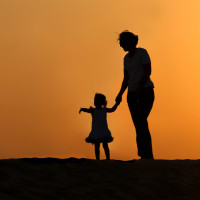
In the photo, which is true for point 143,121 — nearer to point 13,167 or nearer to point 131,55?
point 131,55

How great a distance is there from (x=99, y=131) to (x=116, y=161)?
3.49 meters

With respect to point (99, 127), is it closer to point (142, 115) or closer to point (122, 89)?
point (122, 89)

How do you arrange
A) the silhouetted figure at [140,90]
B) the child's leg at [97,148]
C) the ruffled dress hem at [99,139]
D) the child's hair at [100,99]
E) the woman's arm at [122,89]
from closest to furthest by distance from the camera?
the silhouetted figure at [140,90], the woman's arm at [122,89], the child's leg at [97,148], the ruffled dress hem at [99,139], the child's hair at [100,99]

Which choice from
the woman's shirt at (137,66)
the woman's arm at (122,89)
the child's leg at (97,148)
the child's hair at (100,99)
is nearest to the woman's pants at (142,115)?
the woman's shirt at (137,66)

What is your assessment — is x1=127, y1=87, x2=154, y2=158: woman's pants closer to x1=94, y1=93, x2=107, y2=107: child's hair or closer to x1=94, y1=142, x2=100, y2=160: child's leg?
x1=94, y1=142, x2=100, y2=160: child's leg

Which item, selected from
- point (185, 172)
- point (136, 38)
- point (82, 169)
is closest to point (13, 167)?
point (82, 169)

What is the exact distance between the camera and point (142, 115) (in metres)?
10.4

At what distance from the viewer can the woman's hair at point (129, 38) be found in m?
10.4

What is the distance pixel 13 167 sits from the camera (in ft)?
26.9

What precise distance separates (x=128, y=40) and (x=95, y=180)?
10.1 feet

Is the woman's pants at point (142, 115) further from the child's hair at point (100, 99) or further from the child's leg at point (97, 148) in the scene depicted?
the child's hair at point (100, 99)

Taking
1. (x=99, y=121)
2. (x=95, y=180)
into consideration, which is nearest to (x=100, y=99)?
(x=99, y=121)

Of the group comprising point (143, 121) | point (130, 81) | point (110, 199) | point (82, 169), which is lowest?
point (110, 199)

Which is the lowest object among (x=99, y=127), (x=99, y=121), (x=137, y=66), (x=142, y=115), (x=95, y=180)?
(x=95, y=180)
